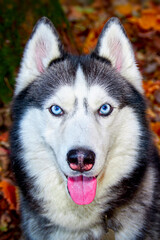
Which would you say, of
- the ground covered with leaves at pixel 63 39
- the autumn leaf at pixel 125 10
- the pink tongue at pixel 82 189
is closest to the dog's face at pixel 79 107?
the pink tongue at pixel 82 189

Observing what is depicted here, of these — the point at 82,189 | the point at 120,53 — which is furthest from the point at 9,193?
the point at 120,53

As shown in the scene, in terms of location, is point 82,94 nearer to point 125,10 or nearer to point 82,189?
point 82,189

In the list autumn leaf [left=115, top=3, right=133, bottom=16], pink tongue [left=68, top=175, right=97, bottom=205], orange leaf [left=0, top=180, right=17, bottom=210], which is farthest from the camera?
autumn leaf [left=115, top=3, right=133, bottom=16]

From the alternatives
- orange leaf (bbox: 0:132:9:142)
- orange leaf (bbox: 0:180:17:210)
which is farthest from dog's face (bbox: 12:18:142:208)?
orange leaf (bbox: 0:132:9:142)

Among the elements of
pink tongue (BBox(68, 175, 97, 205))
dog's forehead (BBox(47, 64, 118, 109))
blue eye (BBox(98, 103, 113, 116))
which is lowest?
pink tongue (BBox(68, 175, 97, 205))

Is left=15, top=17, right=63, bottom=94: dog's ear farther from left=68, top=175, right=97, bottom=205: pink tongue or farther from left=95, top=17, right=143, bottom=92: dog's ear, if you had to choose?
left=68, top=175, right=97, bottom=205: pink tongue

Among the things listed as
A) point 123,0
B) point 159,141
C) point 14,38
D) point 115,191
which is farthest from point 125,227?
point 123,0

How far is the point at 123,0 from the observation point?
8242 millimetres

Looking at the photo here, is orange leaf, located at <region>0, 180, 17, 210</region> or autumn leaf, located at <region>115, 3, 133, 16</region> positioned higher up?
autumn leaf, located at <region>115, 3, 133, 16</region>

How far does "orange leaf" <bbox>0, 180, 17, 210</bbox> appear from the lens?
403 centimetres

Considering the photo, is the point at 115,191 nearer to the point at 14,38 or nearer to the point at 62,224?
the point at 62,224

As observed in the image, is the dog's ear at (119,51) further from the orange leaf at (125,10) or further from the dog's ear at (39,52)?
the orange leaf at (125,10)

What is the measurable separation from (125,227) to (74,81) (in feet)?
4.77

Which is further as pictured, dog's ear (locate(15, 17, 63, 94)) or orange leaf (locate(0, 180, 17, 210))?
orange leaf (locate(0, 180, 17, 210))
